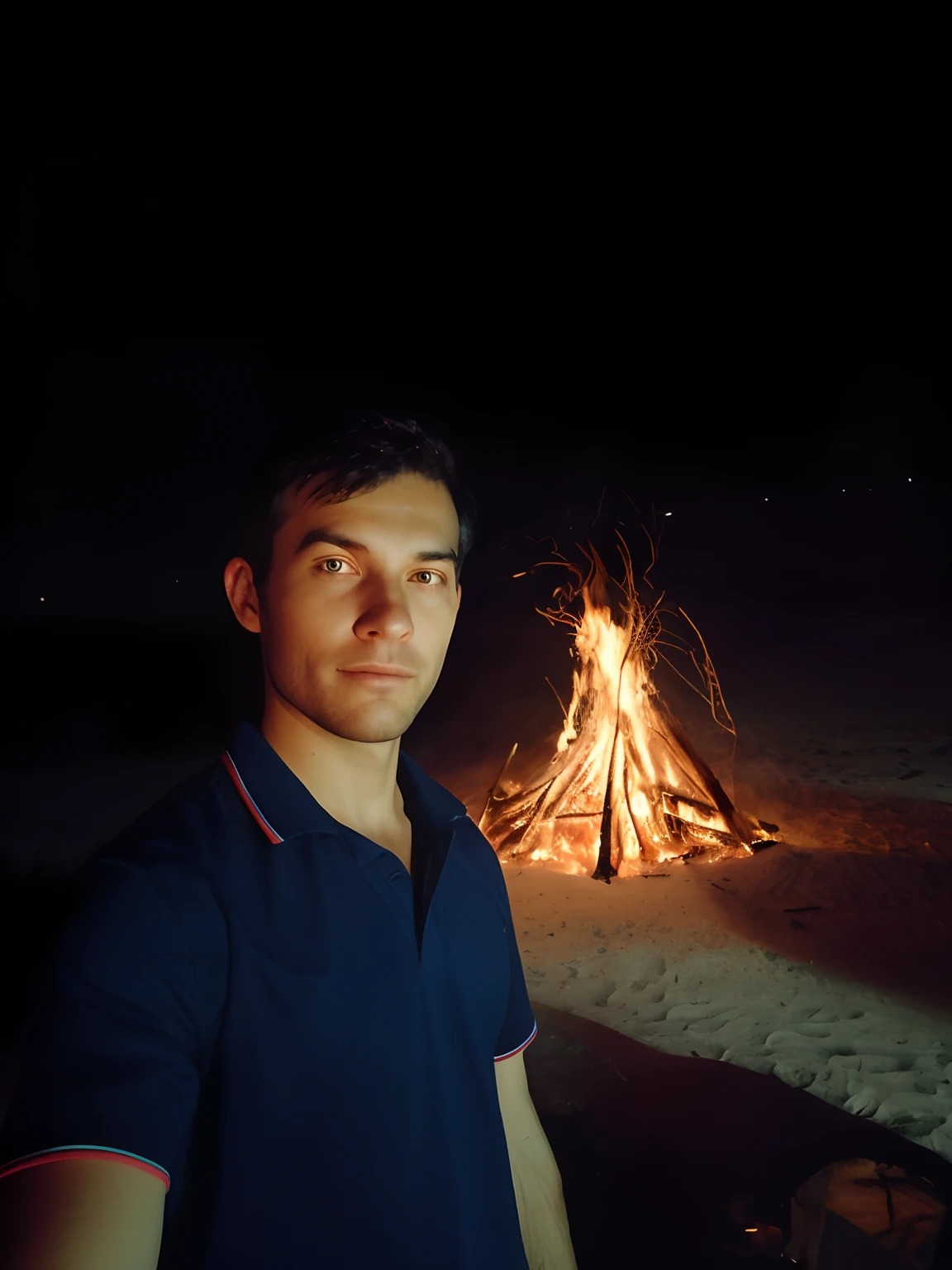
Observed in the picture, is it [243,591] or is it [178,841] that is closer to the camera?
[178,841]

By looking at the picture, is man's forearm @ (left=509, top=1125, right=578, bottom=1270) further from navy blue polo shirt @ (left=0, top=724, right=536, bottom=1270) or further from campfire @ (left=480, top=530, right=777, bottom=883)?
campfire @ (left=480, top=530, right=777, bottom=883)

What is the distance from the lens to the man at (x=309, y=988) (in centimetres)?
98

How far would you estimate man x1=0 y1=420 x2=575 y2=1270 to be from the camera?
98 centimetres

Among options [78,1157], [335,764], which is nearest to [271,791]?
[335,764]

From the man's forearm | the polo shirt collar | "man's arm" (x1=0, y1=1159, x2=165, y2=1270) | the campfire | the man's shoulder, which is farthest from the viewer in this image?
the campfire

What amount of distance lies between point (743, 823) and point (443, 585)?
583 cm

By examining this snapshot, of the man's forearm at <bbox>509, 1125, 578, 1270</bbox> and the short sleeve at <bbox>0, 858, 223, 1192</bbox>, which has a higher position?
the short sleeve at <bbox>0, 858, 223, 1192</bbox>

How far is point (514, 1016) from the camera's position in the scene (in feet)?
5.50

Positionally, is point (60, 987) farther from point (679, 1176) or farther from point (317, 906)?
point (679, 1176)

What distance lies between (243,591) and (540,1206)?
57.4 inches

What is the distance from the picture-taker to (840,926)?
4.87 meters

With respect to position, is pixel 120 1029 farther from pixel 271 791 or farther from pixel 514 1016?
pixel 514 1016

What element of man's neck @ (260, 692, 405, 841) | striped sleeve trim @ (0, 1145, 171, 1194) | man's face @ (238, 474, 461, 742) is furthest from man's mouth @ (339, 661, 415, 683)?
striped sleeve trim @ (0, 1145, 171, 1194)

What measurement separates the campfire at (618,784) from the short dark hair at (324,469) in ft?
15.7
